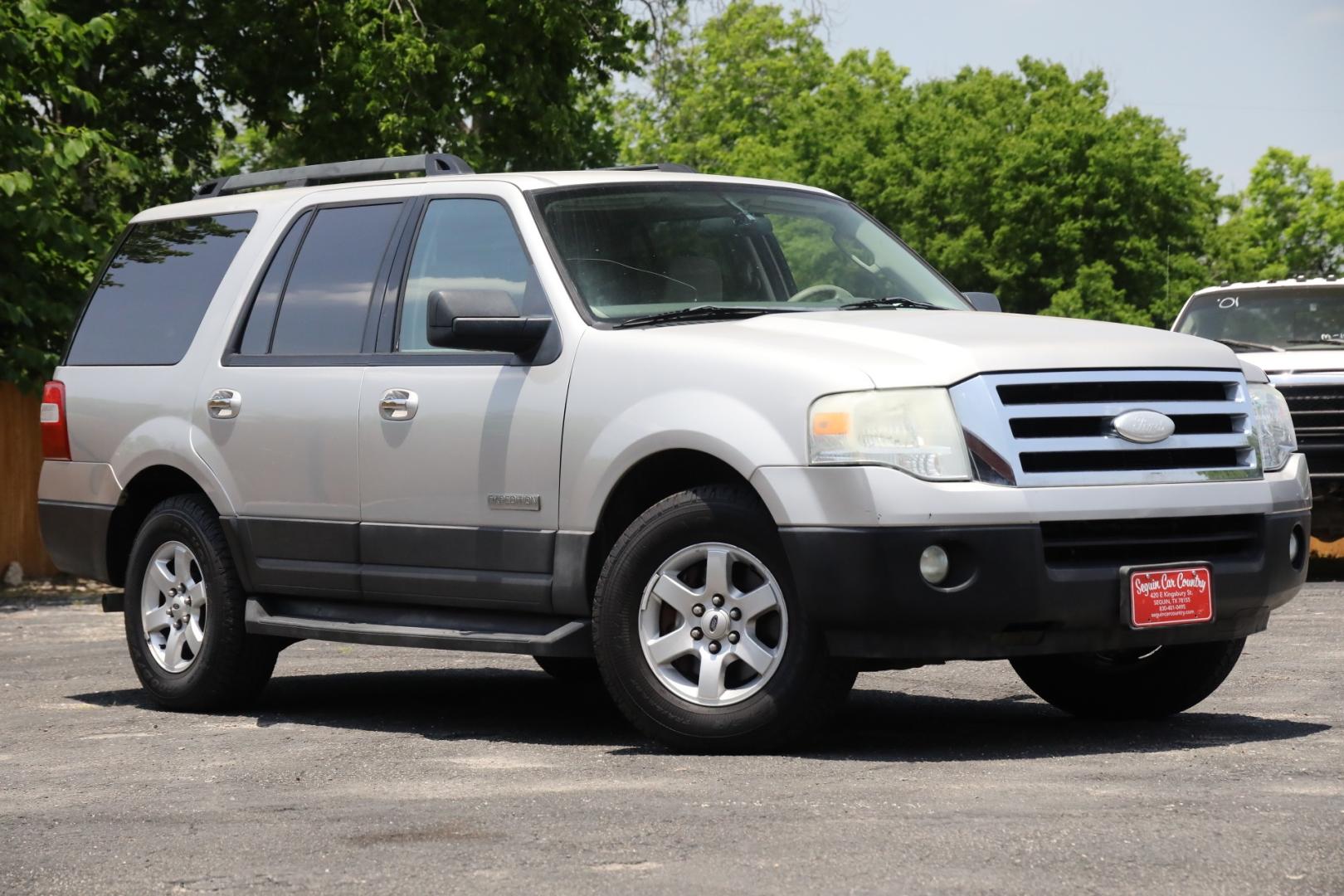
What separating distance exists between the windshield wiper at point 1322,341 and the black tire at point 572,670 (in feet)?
26.5

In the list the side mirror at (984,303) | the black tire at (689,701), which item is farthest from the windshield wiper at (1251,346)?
the black tire at (689,701)

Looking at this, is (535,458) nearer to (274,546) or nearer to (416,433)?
(416,433)

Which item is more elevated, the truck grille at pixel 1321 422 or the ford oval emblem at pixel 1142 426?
the ford oval emblem at pixel 1142 426

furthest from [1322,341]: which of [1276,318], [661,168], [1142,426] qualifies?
[1142,426]

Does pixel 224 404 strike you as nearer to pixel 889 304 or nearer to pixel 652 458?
pixel 652 458

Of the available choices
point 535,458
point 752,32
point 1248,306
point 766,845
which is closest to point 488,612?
point 535,458

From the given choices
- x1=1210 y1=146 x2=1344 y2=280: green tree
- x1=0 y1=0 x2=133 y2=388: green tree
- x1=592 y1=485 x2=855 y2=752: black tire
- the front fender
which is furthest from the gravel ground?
x1=1210 y1=146 x2=1344 y2=280: green tree

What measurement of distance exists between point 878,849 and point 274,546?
12.9 ft

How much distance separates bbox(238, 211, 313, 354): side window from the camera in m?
8.41

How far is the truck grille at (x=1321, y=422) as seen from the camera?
1463 cm

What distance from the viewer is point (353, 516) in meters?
7.84

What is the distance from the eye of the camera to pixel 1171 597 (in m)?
6.39

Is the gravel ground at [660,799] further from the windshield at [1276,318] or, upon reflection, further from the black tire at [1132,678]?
the windshield at [1276,318]

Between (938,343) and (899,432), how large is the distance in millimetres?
356
